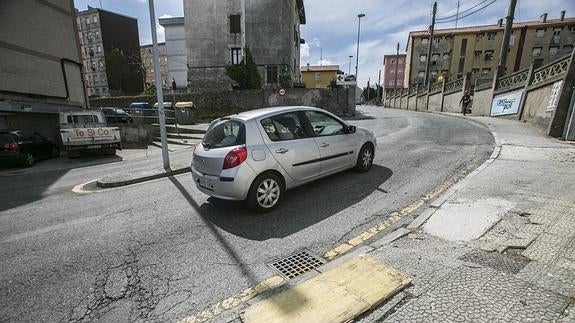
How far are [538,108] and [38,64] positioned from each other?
25671 mm

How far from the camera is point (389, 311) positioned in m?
2.31

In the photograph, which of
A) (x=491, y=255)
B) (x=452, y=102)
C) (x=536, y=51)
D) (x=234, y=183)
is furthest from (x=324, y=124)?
(x=536, y=51)

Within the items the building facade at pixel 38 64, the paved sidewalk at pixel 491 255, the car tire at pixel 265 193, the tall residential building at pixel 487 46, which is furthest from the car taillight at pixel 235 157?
the tall residential building at pixel 487 46

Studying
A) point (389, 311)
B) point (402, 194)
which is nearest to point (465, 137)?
point (402, 194)

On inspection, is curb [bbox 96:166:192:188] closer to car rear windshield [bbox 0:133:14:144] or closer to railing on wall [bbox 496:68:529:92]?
car rear windshield [bbox 0:133:14:144]

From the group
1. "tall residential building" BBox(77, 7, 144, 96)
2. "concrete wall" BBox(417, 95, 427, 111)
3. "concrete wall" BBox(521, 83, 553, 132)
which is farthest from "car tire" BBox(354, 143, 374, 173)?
"tall residential building" BBox(77, 7, 144, 96)

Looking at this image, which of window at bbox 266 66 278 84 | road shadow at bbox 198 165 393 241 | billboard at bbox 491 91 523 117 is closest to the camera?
road shadow at bbox 198 165 393 241

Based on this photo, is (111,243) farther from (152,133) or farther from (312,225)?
(152,133)

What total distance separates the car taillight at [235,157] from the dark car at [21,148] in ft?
37.7

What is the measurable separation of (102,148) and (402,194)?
500 inches

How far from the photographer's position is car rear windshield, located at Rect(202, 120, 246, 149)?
14.3 feet

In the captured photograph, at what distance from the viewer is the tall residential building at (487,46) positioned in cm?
4847

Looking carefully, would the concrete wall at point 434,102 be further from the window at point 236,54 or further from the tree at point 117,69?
the tree at point 117,69

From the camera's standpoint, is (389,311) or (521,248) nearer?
(389,311)
